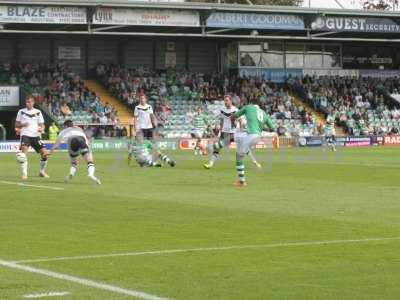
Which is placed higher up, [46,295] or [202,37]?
[202,37]

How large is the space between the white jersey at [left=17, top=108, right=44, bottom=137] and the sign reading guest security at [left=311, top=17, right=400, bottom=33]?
37.4m

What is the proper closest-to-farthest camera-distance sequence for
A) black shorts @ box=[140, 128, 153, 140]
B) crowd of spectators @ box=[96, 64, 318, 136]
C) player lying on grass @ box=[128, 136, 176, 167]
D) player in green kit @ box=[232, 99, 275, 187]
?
A: player in green kit @ box=[232, 99, 275, 187], black shorts @ box=[140, 128, 153, 140], player lying on grass @ box=[128, 136, 176, 167], crowd of spectators @ box=[96, 64, 318, 136]

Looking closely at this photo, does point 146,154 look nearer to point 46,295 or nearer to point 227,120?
point 227,120

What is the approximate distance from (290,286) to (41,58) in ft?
174

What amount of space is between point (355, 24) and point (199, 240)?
165ft

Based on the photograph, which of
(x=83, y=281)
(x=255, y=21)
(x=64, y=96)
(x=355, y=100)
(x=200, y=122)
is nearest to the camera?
(x=83, y=281)

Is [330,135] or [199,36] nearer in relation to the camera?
[330,135]

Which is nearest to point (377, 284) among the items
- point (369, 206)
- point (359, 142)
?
point (369, 206)

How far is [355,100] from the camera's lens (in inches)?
2557

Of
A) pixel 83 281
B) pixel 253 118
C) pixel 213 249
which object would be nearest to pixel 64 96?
pixel 253 118

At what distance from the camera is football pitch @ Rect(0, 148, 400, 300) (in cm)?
924

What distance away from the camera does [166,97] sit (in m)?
59.1

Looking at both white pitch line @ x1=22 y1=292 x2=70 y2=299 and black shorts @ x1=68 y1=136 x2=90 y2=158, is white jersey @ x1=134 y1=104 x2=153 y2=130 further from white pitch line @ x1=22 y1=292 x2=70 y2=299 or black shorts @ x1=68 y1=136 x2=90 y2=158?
white pitch line @ x1=22 y1=292 x2=70 y2=299

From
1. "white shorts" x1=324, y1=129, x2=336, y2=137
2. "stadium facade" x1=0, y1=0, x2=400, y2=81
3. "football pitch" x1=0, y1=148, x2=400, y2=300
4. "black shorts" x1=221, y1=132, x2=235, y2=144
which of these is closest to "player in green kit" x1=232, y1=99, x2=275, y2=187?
"football pitch" x1=0, y1=148, x2=400, y2=300
